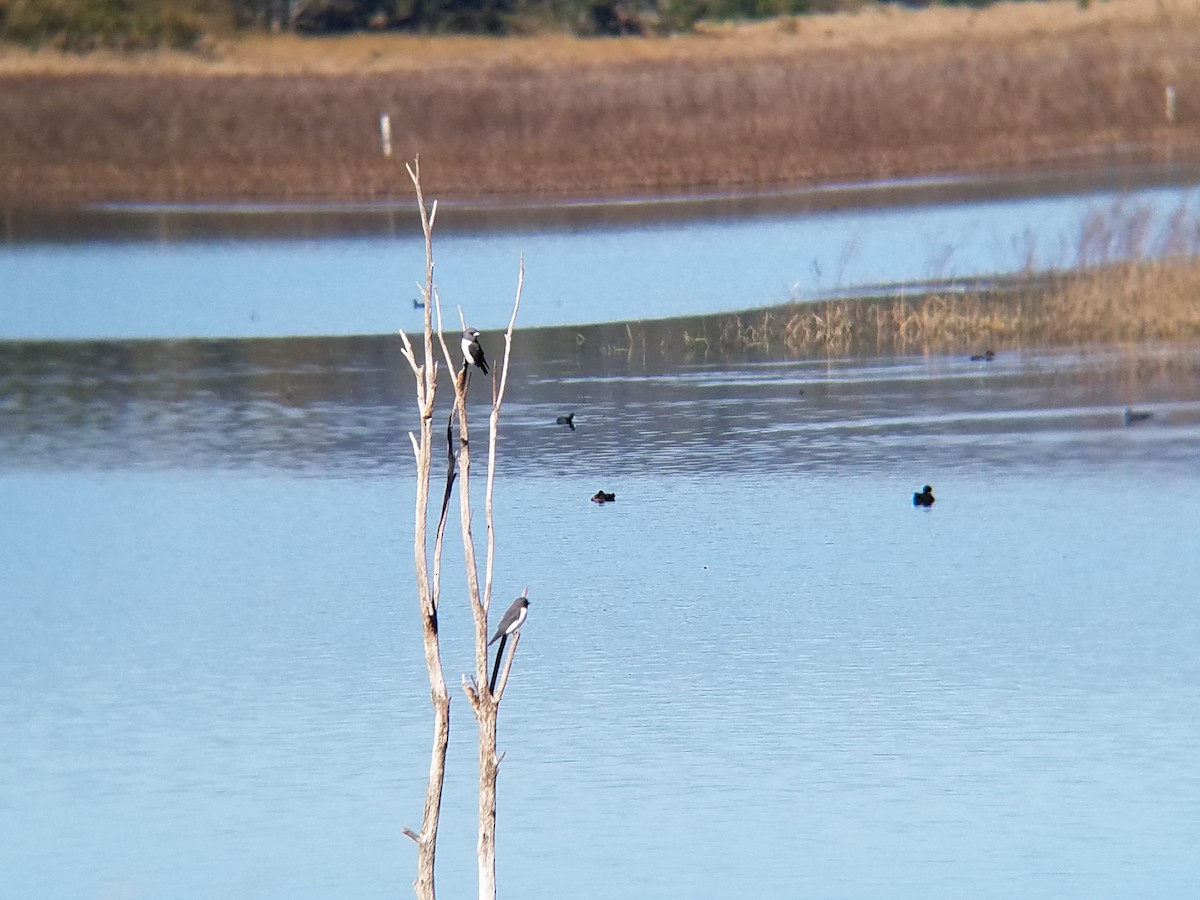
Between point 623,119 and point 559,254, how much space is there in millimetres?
9774

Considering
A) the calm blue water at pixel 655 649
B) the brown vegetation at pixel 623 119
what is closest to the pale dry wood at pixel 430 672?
the calm blue water at pixel 655 649

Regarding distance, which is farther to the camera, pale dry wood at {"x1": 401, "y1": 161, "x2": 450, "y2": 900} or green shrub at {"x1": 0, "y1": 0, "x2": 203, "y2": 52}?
green shrub at {"x1": 0, "y1": 0, "x2": 203, "y2": 52}

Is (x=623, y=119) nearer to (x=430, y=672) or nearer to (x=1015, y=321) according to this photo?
(x=1015, y=321)

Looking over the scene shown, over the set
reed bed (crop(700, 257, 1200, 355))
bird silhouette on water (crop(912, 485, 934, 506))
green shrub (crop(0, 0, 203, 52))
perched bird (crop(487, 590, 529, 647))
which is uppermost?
green shrub (crop(0, 0, 203, 52))

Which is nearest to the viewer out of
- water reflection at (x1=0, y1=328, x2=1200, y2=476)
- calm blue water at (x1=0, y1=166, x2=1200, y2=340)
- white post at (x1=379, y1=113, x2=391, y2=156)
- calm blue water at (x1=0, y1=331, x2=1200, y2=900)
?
calm blue water at (x1=0, y1=331, x2=1200, y2=900)

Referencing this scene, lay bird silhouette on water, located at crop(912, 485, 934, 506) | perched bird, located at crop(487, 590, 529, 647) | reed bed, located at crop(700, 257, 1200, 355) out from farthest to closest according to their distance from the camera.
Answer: reed bed, located at crop(700, 257, 1200, 355)
bird silhouette on water, located at crop(912, 485, 934, 506)
perched bird, located at crop(487, 590, 529, 647)

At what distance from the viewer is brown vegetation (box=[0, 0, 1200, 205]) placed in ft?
101

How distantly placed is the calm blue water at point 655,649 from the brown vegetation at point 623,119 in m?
16.4

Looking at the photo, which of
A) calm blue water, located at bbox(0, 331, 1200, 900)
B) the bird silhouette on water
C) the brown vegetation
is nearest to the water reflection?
calm blue water, located at bbox(0, 331, 1200, 900)

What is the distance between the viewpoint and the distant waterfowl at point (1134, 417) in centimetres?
1291

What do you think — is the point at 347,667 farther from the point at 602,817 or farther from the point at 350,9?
the point at 350,9

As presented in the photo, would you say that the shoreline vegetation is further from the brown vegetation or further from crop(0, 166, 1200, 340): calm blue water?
crop(0, 166, 1200, 340): calm blue water

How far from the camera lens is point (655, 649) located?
838 centimetres

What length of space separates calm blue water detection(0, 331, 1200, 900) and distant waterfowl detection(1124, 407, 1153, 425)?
0.09 m
